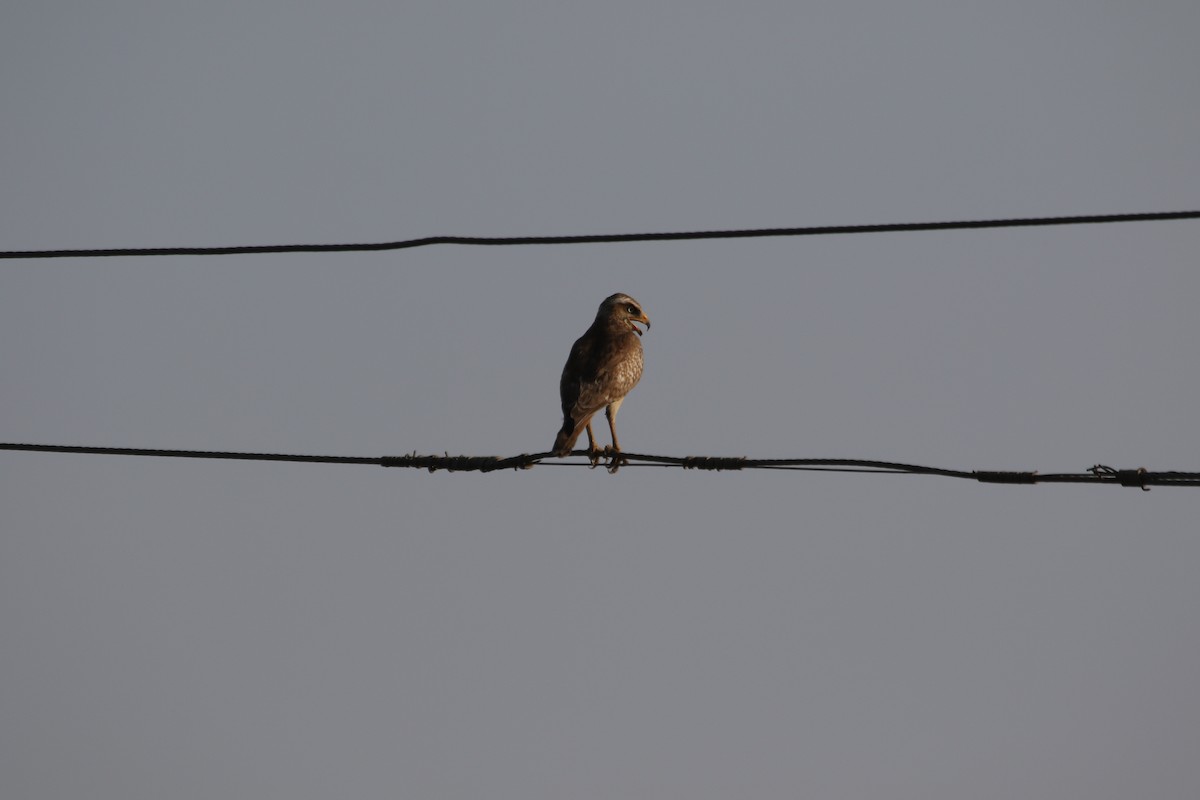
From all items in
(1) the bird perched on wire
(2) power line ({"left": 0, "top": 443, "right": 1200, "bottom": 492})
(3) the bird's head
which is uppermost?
(3) the bird's head

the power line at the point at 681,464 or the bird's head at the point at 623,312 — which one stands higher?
the bird's head at the point at 623,312

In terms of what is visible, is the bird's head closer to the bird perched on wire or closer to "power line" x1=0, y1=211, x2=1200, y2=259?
the bird perched on wire

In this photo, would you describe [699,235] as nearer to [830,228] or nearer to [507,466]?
[830,228]

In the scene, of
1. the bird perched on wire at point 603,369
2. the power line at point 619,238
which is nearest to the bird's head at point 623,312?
the bird perched on wire at point 603,369

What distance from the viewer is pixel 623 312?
17453mm

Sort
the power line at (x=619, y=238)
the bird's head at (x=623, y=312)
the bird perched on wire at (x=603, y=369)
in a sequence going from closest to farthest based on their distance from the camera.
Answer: the power line at (x=619, y=238), the bird perched on wire at (x=603, y=369), the bird's head at (x=623, y=312)

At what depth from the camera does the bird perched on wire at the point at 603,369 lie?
49.4ft

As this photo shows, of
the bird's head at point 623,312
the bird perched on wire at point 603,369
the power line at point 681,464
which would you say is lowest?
the power line at point 681,464

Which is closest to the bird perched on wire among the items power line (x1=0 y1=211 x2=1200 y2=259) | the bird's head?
the bird's head

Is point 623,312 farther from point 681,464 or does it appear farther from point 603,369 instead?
point 681,464

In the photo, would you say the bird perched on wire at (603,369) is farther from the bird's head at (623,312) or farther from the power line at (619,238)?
the power line at (619,238)

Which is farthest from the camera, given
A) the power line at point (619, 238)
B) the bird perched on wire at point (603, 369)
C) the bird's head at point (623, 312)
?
the bird's head at point (623, 312)

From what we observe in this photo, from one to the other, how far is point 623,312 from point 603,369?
174cm

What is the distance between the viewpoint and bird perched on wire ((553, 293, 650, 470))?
49.4 feet
